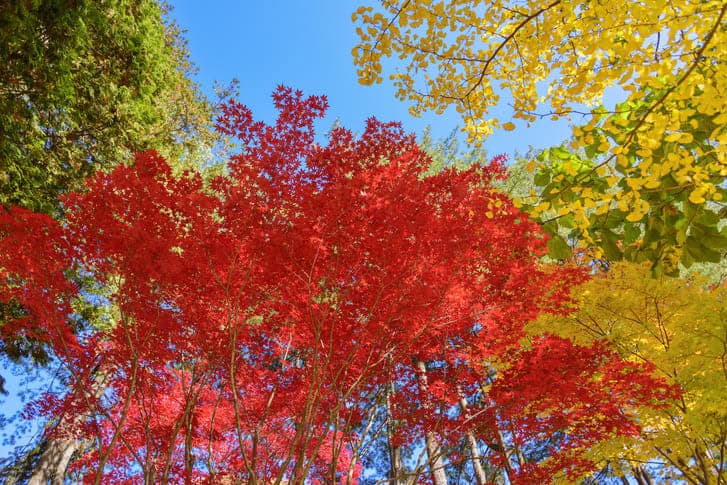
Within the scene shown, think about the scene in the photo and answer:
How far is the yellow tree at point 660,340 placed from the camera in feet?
20.5

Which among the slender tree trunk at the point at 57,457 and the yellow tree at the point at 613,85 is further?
the slender tree trunk at the point at 57,457

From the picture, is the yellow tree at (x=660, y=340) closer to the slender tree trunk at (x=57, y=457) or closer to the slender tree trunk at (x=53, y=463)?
the slender tree trunk at (x=57, y=457)

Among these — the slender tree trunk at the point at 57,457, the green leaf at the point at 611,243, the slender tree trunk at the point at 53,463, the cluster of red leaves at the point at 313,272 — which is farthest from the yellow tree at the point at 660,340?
the slender tree trunk at the point at 53,463

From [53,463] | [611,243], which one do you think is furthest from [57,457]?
[611,243]

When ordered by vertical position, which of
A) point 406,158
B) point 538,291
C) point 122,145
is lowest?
point 538,291

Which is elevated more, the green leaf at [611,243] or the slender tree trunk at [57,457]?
the slender tree trunk at [57,457]

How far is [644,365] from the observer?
6.84 metres

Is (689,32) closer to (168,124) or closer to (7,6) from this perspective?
(7,6)

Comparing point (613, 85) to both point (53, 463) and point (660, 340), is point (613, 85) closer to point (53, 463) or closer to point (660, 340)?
point (660, 340)

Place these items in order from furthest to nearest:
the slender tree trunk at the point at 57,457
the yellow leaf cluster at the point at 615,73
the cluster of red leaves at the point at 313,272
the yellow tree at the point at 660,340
Result: 1. the slender tree trunk at the point at 57,457
2. the yellow tree at the point at 660,340
3. the cluster of red leaves at the point at 313,272
4. the yellow leaf cluster at the point at 615,73

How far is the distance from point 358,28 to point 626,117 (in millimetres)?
1517

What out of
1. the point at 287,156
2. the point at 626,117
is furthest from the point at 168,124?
the point at 626,117

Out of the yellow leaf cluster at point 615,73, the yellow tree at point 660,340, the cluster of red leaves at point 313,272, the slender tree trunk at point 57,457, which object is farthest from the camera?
the slender tree trunk at point 57,457

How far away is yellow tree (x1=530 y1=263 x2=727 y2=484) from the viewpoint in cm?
626
